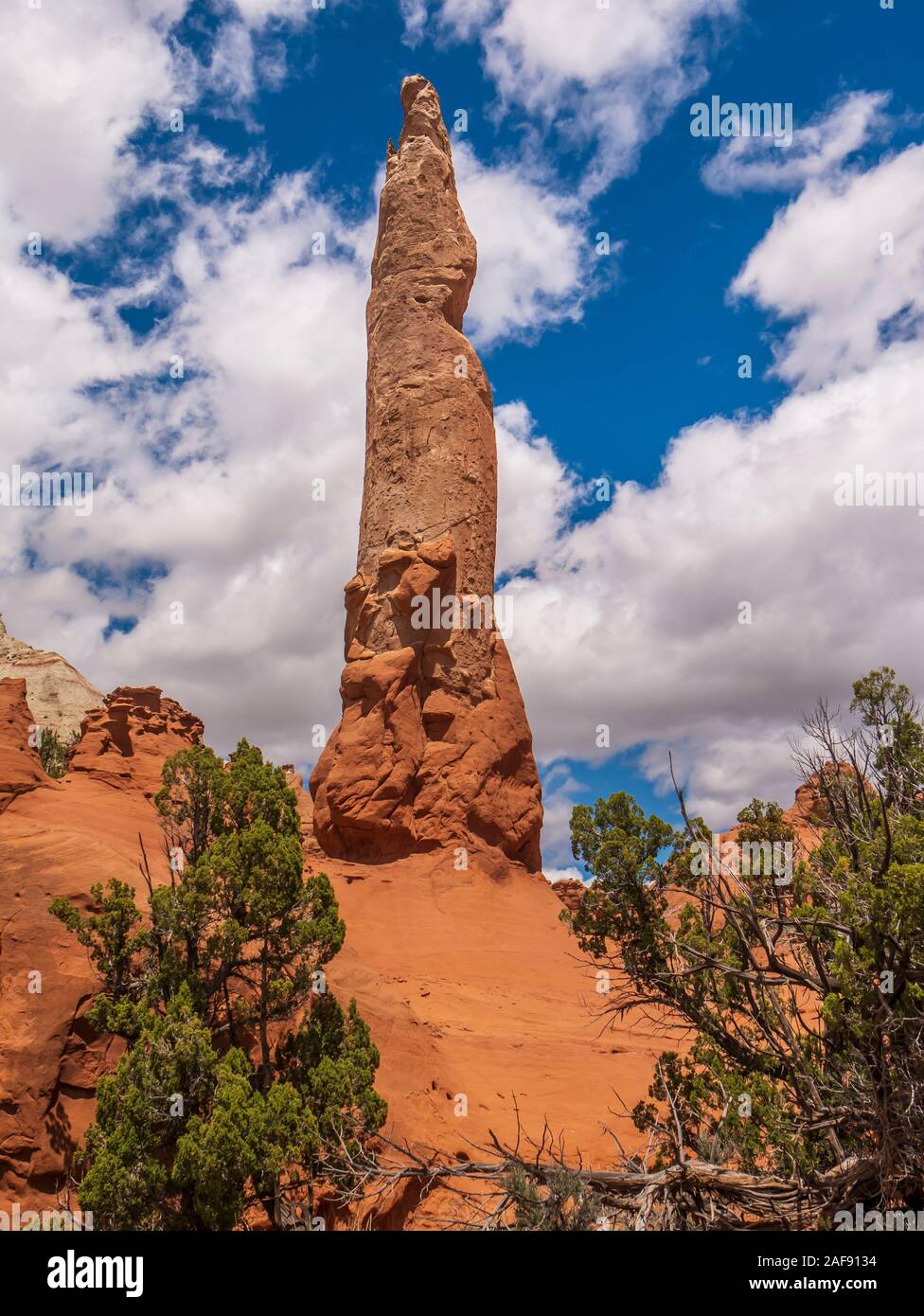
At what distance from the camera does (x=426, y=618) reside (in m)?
27.0

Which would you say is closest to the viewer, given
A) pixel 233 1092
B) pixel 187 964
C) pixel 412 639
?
pixel 233 1092

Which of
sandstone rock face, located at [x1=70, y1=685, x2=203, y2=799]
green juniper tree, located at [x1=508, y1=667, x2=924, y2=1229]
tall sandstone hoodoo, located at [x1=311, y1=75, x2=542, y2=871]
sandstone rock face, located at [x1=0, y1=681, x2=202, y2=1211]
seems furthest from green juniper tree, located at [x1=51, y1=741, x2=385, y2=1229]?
sandstone rock face, located at [x1=70, y1=685, x2=203, y2=799]

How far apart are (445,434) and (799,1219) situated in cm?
2558

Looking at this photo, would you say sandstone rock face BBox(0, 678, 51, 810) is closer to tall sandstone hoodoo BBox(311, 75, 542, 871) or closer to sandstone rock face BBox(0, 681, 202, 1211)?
sandstone rock face BBox(0, 681, 202, 1211)

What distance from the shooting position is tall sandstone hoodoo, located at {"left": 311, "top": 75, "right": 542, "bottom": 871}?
85.5 ft

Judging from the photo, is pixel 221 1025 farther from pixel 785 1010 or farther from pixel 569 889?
pixel 569 889

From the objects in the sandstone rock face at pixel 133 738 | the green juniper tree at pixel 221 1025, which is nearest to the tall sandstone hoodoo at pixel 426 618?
the sandstone rock face at pixel 133 738

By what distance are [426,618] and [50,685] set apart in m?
39.9

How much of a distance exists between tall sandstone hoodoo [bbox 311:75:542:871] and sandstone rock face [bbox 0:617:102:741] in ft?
105

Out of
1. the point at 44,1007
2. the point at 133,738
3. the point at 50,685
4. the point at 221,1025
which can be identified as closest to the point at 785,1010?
the point at 221,1025
